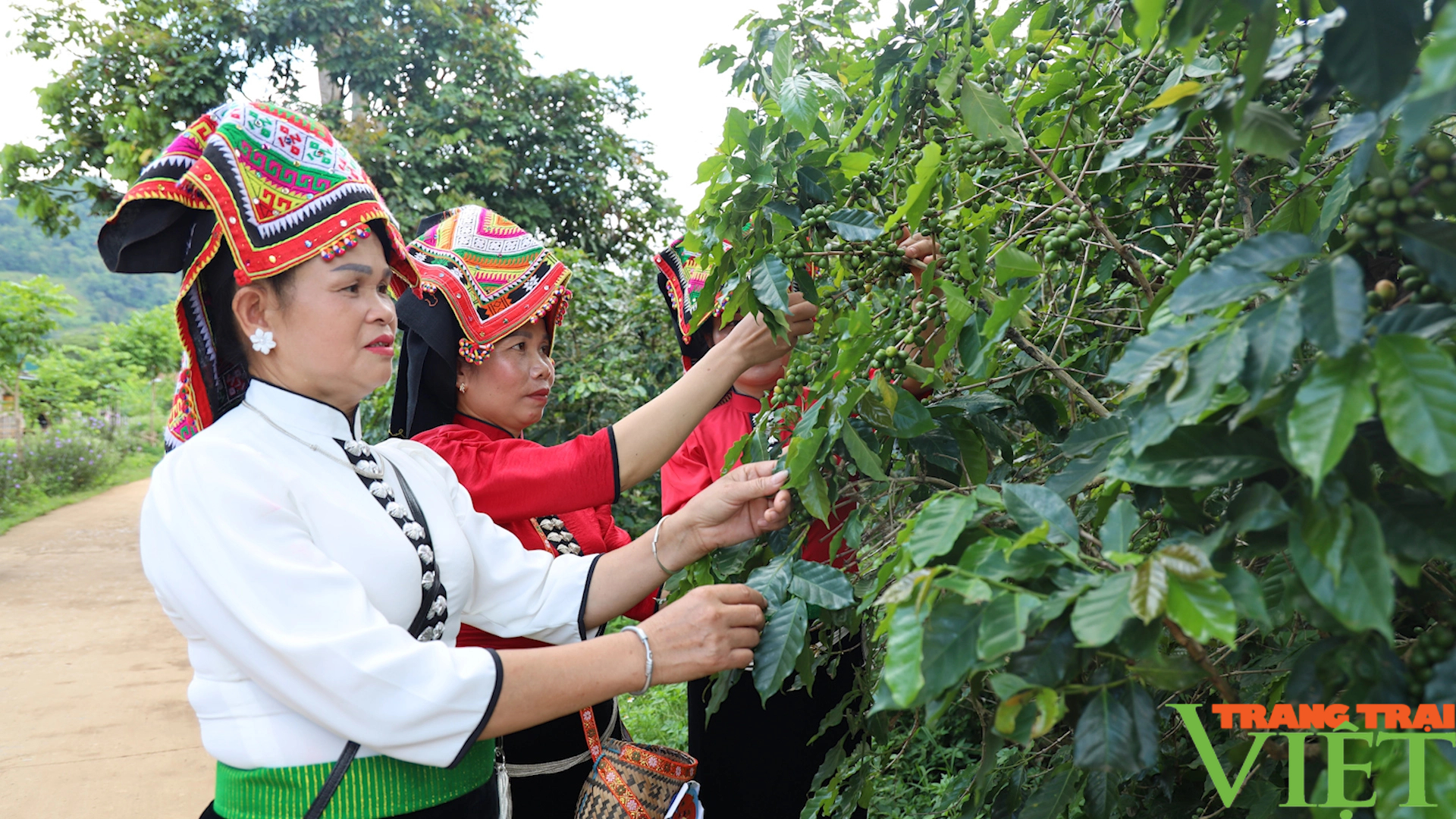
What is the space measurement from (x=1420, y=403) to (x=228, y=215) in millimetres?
1655

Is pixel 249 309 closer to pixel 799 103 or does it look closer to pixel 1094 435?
pixel 799 103

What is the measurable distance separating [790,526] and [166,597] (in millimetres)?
1119

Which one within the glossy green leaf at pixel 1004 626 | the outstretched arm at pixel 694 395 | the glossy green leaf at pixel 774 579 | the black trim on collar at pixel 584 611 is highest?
the glossy green leaf at pixel 1004 626

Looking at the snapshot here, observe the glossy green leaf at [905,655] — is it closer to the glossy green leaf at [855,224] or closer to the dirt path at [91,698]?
the glossy green leaf at [855,224]

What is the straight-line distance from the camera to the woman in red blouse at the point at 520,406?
7.22ft

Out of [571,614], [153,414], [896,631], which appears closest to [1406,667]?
[896,631]

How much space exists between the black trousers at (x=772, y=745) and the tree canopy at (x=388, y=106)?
353 inches

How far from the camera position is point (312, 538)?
61.5 inches

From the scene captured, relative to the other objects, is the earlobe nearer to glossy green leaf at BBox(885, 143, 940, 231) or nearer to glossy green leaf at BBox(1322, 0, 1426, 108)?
glossy green leaf at BBox(885, 143, 940, 231)

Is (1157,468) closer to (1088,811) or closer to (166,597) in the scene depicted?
(1088,811)

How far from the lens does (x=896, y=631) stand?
920 mm

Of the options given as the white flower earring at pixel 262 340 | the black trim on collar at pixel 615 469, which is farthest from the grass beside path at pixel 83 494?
the white flower earring at pixel 262 340

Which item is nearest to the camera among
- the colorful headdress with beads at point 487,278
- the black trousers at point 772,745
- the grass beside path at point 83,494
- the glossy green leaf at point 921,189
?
the glossy green leaf at point 921,189

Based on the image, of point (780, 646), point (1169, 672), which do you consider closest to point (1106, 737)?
point (1169, 672)
